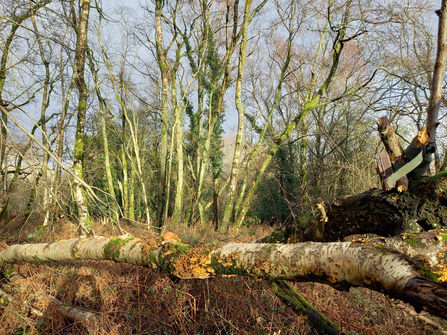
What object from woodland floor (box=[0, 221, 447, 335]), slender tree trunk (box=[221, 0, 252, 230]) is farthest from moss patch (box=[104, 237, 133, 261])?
slender tree trunk (box=[221, 0, 252, 230])

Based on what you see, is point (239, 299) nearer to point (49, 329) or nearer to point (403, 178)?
point (403, 178)

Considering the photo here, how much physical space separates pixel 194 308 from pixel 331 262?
2100 mm

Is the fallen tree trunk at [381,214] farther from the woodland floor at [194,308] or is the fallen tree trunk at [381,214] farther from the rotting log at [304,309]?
the woodland floor at [194,308]

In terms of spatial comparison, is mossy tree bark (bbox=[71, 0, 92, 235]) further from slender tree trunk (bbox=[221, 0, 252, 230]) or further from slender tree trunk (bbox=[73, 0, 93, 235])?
slender tree trunk (bbox=[221, 0, 252, 230])

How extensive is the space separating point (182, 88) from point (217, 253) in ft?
33.8

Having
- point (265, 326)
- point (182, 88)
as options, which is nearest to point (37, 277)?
point (265, 326)

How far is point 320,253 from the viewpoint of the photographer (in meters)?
1.70

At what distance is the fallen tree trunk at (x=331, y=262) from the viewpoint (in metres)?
1.25

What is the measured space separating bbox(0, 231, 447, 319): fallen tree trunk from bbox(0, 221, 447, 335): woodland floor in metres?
0.74

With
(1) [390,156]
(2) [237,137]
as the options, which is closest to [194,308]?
(1) [390,156]

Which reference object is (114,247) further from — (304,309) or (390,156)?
(390,156)

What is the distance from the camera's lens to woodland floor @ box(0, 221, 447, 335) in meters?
3.14

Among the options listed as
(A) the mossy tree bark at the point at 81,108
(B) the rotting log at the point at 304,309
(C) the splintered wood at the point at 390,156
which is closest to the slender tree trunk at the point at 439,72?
(C) the splintered wood at the point at 390,156

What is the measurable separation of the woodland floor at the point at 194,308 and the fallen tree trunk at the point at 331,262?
74cm
